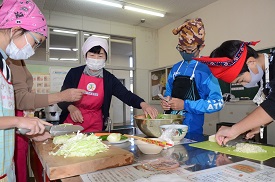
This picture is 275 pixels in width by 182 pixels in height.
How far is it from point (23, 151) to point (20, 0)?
3.30ft

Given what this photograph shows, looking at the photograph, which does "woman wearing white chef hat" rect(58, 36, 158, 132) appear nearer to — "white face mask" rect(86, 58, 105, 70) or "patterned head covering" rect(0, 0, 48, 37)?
"white face mask" rect(86, 58, 105, 70)

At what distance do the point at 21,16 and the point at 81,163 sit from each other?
0.77m

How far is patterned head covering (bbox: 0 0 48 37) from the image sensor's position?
101 centimetres

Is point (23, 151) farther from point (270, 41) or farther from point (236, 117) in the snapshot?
point (270, 41)

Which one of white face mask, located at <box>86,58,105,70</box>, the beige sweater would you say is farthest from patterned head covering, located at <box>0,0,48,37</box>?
white face mask, located at <box>86,58,105,70</box>

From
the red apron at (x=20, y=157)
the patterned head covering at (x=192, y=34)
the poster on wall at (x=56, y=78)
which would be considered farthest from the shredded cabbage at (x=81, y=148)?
the poster on wall at (x=56, y=78)

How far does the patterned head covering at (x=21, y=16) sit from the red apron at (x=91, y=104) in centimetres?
92

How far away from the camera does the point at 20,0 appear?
108 cm

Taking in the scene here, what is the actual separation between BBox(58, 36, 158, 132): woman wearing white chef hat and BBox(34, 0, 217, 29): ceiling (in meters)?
3.11

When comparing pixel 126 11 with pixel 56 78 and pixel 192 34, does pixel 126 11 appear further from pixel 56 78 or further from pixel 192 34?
pixel 192 34

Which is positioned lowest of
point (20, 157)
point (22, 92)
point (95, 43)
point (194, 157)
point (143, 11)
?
point (20, 157)

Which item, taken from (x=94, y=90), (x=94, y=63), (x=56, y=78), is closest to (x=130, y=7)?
(x=56, y=78)

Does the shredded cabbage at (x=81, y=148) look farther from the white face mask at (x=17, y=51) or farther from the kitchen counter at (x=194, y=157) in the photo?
the white face mask at (x=17, y=51)

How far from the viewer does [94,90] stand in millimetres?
2016
